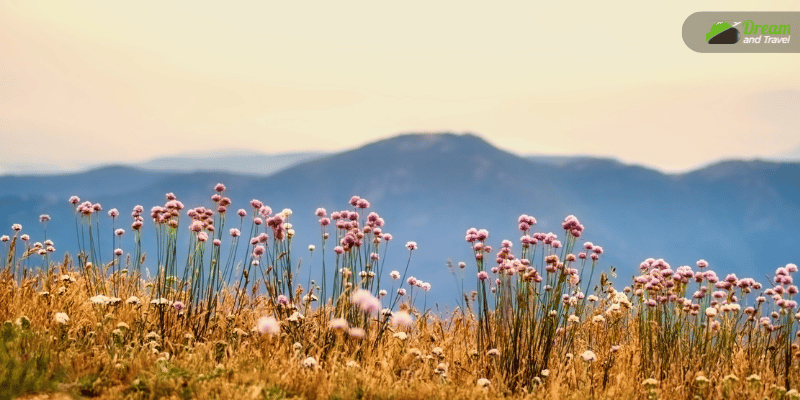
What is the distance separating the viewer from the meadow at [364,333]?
4035 mm

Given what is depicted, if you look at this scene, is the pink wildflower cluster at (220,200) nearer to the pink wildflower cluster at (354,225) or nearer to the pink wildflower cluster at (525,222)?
the pink wildflower cluster at (354,225)

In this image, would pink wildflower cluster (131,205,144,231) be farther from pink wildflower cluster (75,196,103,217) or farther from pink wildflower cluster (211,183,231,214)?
pink wildflower cluster (211,183,231,214)

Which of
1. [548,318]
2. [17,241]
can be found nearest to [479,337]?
[548,318]

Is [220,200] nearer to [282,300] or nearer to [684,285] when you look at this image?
[282,300]

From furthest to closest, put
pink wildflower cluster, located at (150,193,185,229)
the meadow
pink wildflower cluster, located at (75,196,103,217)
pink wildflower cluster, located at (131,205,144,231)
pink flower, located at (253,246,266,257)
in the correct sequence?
pink wildflower cluster, located at (75,196,103,217), pink wildflower cluster, located at (131,205,144,231), pink wildflower cluster, located at (150,193,185,229), pink flower, located at (253,246,266,257), the meadow

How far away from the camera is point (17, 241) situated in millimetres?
6395

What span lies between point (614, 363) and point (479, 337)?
1120 millimetres

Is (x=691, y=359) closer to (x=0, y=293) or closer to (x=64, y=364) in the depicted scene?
(x=64, y=364)

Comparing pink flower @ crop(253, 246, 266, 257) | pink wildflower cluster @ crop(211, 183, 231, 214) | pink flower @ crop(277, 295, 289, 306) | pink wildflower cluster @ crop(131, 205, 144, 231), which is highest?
pink wildflower cluster @ crop(211, 183, 231, 214)

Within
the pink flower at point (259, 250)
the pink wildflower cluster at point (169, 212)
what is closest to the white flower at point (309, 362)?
the pink flower at point (259, 250)

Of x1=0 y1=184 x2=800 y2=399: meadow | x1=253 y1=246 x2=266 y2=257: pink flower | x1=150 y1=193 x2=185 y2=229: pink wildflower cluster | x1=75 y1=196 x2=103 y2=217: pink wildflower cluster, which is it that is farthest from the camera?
x1=75 y1=196 x2=103 y2=217: pink wildflower cluster

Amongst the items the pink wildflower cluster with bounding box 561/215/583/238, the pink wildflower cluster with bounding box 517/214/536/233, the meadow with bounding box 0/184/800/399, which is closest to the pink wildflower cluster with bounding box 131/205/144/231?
the meadow with bounding box 0/184/800/399

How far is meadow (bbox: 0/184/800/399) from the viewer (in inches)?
159

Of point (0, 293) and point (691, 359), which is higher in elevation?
point (0, 293)
